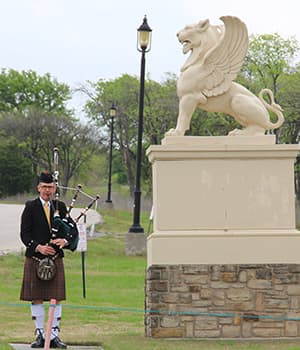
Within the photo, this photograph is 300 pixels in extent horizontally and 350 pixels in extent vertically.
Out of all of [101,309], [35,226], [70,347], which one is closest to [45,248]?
[35,226]

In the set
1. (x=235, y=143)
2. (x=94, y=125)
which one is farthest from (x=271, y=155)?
(x=94, y=125)

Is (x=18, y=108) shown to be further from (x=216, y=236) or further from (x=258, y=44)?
(x=216, y=236)

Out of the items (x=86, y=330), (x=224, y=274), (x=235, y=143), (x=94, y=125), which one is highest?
(x=94, y=125)

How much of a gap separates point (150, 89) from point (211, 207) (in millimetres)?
53201

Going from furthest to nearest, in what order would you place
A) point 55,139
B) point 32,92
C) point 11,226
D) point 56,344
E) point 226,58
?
1. point 32,92
2. point 55,139
3. point 11,226
4. point 226,58
5. point 56,344

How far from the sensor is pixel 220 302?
1202 centimetres

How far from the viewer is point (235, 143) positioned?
1238cm

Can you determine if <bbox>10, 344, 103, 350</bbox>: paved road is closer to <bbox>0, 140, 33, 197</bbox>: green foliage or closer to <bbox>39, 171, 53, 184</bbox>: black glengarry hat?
<bbox>39, 171, 53, 184</bbox>: black glengarry hat

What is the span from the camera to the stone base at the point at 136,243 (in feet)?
86.6

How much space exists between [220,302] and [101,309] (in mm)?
2755

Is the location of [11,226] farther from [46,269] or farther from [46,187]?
[46,269]

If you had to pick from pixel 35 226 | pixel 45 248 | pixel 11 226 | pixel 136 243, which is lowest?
pixel 136 243

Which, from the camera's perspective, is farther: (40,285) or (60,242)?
(40,285)

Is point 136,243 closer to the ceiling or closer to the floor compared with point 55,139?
closer to the floor
